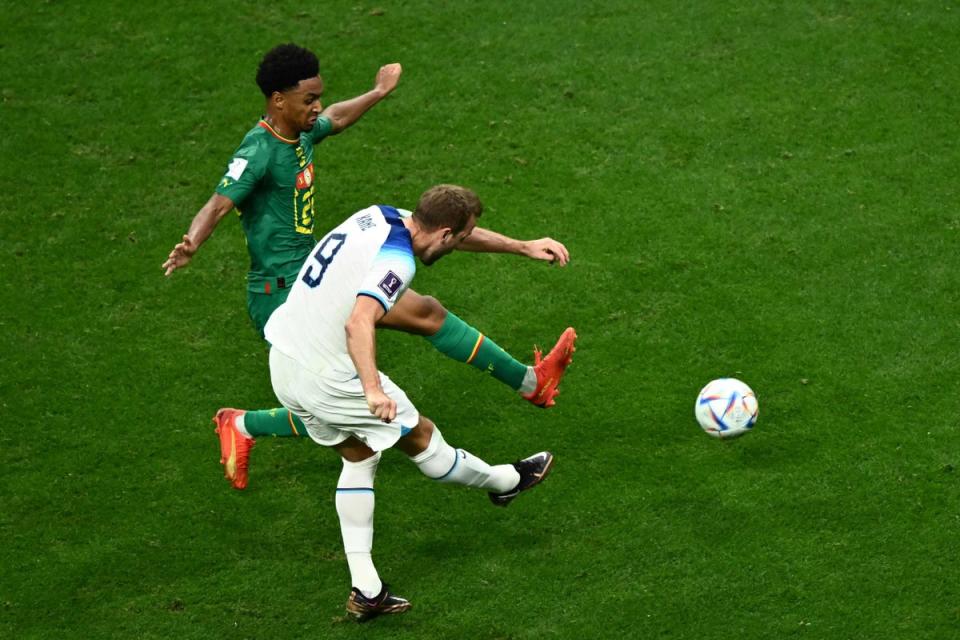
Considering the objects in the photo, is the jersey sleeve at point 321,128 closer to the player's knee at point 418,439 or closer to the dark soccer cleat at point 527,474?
the player's knee at point 418,439

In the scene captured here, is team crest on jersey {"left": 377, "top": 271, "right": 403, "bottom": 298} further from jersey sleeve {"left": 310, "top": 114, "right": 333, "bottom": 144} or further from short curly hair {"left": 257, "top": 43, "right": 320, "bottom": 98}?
jersey sleeve {"left": 310, "top": 114, "right": 333, "bottom": 144}

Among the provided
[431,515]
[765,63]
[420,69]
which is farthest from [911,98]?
[431,515]

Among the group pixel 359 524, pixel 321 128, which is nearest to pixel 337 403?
pixel 359 524

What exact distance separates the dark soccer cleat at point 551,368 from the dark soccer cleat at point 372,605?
55.9 inches

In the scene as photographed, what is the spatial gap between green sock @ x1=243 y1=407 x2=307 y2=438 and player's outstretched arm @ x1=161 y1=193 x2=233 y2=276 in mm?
972

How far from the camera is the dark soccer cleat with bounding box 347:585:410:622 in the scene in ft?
19.9

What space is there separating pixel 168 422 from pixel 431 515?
1738 millimetres

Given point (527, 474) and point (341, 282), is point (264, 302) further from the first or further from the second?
point (527, 474)

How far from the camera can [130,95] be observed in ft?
33.5

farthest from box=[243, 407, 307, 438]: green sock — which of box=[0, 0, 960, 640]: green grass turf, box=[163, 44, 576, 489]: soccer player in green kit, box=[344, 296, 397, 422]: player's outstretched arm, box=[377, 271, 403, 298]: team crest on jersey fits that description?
box=[377, 271, 403, 298]: team crest on jersey

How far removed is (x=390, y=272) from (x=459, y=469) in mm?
1239

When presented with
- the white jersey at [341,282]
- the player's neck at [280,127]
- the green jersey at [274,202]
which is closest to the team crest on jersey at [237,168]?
the green jersey at [274,202]

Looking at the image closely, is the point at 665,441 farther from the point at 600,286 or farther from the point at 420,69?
the point at 420,69

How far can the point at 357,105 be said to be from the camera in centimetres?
745
